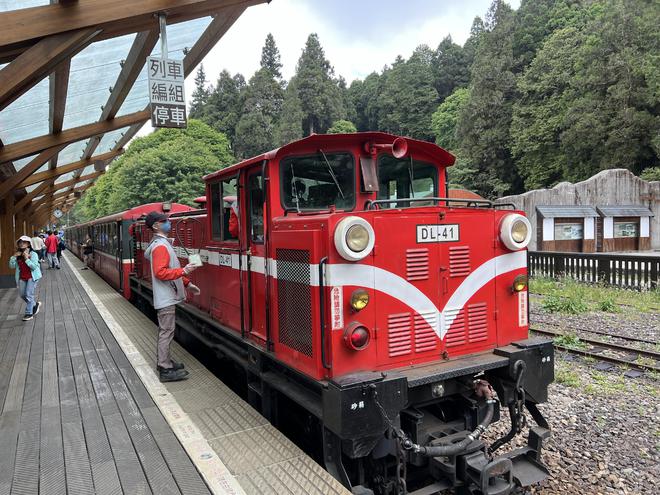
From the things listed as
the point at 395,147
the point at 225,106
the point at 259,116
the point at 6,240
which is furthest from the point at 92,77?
the point at 225,106

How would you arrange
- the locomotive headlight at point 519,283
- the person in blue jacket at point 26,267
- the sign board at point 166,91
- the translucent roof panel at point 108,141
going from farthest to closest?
the translucent roof panel at point 108,141
the person in blue jacket at point 26,267
the sign board at point 166,91
the locomotive headlight at point 519,283

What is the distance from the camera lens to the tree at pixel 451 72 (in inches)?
2682

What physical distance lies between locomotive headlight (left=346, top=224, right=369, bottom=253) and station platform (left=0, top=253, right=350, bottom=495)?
1571 mm

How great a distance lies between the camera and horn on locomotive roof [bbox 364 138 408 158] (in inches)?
158

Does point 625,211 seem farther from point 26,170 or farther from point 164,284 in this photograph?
point 26,170

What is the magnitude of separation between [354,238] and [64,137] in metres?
9.90

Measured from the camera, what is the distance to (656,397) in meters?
5.61

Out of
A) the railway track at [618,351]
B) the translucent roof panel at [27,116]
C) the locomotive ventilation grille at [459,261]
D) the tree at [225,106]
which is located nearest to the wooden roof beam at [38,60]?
the translucent roof panel at [27,116]

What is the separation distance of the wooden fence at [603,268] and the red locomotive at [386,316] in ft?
35.0

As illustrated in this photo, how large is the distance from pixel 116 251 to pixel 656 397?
13.2 metres

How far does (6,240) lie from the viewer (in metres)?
15.6

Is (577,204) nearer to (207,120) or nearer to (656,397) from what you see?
(656,397)

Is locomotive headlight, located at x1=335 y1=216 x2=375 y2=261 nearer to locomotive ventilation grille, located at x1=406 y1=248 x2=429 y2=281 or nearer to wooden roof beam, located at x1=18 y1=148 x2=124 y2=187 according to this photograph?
locomotive ventilation grille, located at x1=406 y1=248 x2=429 y2=281

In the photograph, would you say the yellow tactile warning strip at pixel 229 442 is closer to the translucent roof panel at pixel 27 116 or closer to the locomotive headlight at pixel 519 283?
the locomotive headlight at pixel 519 283
